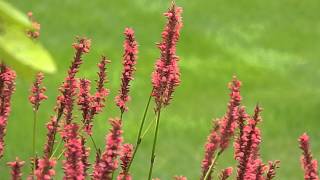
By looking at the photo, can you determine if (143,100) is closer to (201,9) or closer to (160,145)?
(160,145)

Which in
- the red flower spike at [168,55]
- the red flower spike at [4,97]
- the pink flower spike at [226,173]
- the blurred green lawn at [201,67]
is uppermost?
the blurred green lawn at [201,67]

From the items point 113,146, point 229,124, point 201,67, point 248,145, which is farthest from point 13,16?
point 201,67

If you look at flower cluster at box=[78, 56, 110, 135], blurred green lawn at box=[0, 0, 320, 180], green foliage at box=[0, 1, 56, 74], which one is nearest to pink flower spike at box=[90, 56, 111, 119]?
flower cluster at box=[78, 56, 110, 135]

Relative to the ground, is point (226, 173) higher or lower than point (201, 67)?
lower

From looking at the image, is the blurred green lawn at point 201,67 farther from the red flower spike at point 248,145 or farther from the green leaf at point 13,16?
the green leaf at point 13,16

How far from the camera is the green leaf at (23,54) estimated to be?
0.84 metres

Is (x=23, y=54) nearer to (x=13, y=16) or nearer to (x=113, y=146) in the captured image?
(x=13, y=16)

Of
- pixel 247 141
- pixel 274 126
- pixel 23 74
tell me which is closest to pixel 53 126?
pixel 247 141

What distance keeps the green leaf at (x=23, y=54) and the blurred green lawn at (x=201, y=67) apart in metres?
6.05

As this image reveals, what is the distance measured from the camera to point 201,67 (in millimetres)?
10781

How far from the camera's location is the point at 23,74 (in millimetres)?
875

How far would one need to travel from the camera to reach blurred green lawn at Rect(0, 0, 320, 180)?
809 cm

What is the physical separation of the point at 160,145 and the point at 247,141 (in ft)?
19.9

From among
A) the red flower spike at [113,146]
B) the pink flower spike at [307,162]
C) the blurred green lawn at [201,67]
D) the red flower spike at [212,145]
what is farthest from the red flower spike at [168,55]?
the blurred green lawn at [201,67]
